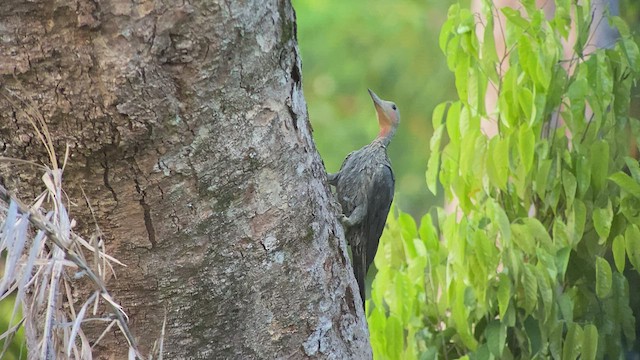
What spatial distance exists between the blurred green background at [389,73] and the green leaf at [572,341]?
2138mm

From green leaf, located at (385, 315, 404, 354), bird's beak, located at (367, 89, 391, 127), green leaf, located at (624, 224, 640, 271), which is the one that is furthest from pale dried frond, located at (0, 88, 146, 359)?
bird's beak, located at (367, 89, 391, 127)

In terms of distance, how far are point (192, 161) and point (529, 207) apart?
3.63 feet

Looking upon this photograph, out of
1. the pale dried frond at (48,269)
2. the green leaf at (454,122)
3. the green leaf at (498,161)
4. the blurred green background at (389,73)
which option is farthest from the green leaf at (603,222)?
the blurred green background at (389,73)

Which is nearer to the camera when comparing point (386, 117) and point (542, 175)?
point (542, 175)

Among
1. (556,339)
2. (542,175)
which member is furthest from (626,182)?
(556,339)

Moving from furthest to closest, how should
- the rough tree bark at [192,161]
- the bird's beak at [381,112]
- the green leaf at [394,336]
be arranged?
the bird's beak at [381,112], the green leaf at [394,336], the rough tree bark at [192,161]

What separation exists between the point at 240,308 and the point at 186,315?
79mm

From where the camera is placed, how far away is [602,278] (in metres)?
1.82

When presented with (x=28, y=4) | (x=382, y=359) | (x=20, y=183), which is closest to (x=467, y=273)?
(x=382, y=359)

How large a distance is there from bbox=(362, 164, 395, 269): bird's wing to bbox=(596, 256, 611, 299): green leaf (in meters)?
0.54

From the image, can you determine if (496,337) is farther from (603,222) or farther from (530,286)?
(603,222)

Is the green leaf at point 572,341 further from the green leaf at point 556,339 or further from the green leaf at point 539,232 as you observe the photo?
the green leaf at point 539,232

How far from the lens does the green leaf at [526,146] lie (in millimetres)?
1809

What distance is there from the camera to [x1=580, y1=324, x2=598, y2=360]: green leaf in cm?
182
